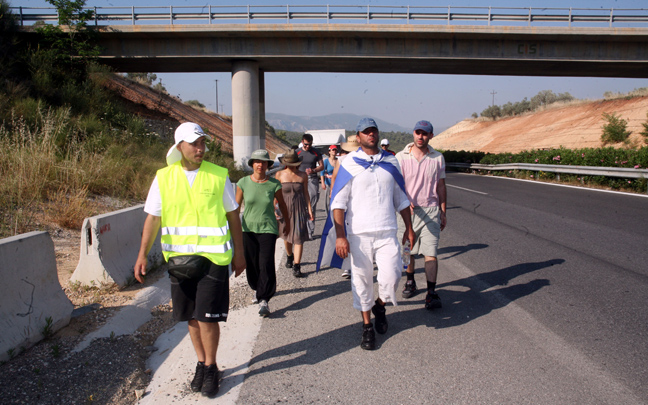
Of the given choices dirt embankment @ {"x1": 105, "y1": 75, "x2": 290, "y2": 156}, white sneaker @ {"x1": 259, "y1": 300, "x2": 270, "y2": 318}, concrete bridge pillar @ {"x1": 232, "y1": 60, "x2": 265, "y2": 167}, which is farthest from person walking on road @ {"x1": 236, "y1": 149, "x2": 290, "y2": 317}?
dirt embankment @ {"x1": 105, "y1": 75, "x2": 290, "y2": 156}

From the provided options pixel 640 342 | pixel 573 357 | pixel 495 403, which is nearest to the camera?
pixel 495 403

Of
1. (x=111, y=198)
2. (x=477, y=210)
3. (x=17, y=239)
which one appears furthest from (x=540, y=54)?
(x=17, y=239)

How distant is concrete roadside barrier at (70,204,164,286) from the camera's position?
17.6 ft

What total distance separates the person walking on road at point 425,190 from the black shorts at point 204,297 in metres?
2.62

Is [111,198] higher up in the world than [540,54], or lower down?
lower down

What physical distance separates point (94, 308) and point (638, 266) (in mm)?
6922

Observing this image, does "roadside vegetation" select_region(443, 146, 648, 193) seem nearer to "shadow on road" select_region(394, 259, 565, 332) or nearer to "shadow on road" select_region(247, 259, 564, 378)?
"shadow on road" select_region(247, 259, 564, 378)

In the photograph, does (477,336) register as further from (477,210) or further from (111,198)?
(477,210)

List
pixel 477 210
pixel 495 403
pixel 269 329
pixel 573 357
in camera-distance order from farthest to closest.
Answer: pixel 477 210 → pixel 269 329 → pixel 573 357 → pixel 495 403

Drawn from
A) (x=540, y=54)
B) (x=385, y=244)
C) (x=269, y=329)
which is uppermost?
(x=540, y=54)

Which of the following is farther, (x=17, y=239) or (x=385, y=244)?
(x=385, y=244)

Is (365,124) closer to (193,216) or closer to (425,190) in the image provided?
(425,190)

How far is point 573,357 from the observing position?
3.91 m

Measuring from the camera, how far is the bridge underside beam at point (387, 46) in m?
24.7
